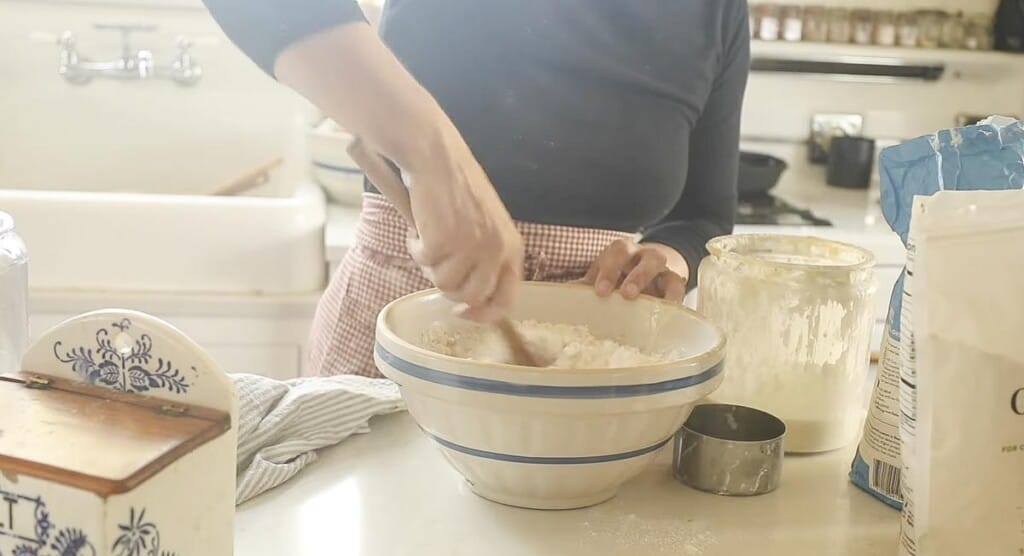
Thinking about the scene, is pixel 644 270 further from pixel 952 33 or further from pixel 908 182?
pixel 952 33

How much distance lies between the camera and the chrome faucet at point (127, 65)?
188cm

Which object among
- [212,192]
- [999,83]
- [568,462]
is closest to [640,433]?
[568,462]

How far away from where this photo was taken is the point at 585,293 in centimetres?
77

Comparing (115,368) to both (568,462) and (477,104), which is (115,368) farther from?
(477,104)

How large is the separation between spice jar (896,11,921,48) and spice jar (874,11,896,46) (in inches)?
0.5

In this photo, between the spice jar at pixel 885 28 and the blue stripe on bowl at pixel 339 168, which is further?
the spice jar at pixel 885 28

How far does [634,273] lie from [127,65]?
1431 mm

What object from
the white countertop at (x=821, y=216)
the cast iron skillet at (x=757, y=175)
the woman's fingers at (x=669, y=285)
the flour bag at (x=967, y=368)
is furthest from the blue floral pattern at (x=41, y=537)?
the cast iron skillet at (x=757, y=175)

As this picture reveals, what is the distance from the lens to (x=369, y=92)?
562mm

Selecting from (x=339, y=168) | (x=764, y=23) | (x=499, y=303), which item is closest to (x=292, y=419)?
(x=499, y=303)

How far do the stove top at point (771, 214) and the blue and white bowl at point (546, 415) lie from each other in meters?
1.28

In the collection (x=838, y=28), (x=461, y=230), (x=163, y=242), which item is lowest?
(x=163, y=242)

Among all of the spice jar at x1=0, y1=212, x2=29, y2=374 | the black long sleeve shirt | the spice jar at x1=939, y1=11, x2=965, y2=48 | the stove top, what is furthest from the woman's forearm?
the spice jar at x1=939, y1=11, x2=965, y2=48

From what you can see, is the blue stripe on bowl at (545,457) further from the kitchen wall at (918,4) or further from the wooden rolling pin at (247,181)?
the kitchen wall at (918,4)
